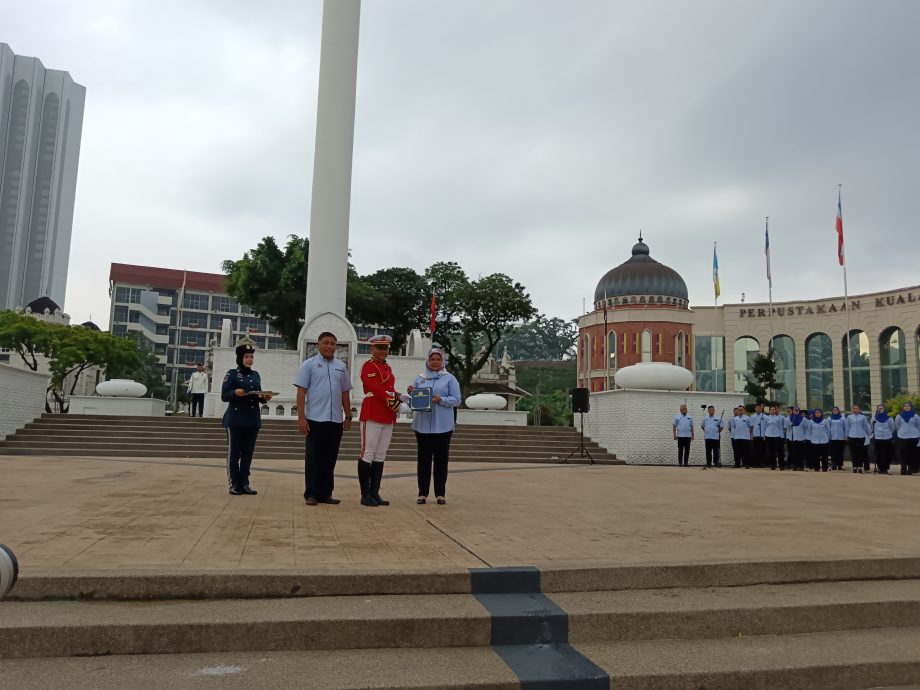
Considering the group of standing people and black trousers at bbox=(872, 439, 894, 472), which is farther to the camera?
black trousers at bbox=(872, 439, 894, 472)

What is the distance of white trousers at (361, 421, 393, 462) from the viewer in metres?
7.22

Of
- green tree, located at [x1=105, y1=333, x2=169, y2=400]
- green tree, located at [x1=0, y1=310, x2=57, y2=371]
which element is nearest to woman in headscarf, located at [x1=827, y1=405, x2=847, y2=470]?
green tree, located at [x1=0, y1=310, x2=57, y2=371]

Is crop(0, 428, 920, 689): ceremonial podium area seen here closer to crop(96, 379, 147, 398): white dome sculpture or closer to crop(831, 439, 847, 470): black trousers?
crop(831, 439, 847, 470): black trousers

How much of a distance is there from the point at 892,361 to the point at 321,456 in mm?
47995

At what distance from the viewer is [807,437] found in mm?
17844

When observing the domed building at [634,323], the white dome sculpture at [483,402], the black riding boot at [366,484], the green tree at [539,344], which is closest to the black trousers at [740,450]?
the white dome sculpture at [483,402]

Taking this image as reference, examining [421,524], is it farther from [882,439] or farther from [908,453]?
[882,439]

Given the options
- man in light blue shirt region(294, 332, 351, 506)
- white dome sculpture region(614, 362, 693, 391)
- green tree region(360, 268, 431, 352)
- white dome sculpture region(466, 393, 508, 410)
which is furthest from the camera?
green tree region(360, 268, 431, 352)

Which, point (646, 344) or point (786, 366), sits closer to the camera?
point (786, 366)

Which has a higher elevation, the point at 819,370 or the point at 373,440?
the point at 819,370

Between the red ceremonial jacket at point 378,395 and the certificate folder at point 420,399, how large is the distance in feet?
0.61

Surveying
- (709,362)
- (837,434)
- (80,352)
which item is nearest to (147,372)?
(80,352)

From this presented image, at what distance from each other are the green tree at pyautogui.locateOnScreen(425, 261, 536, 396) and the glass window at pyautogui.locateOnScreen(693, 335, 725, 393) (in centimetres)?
1872

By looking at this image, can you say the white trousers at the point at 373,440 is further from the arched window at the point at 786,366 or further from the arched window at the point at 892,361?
the arched window at the point at 786,366
